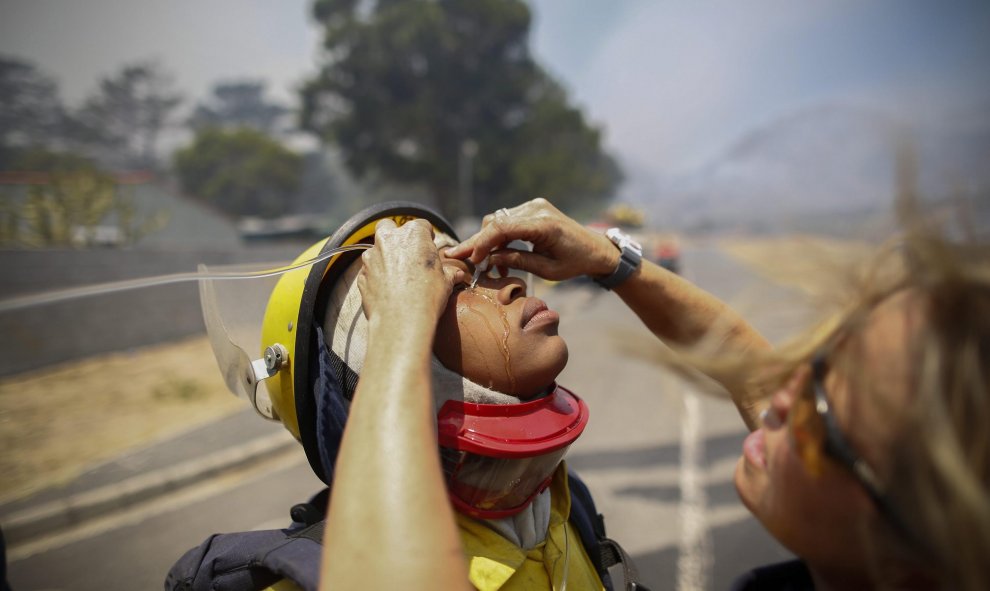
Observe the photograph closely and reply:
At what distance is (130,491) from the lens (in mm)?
4148

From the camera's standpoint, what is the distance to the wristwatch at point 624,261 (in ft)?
5.51

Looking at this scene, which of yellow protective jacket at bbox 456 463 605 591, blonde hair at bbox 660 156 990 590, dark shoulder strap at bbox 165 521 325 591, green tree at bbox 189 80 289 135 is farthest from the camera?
green tree at bbox 189 80 289 135

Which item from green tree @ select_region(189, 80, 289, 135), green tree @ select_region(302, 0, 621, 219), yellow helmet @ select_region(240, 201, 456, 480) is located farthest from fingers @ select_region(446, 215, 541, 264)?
green tree @ select_region(189, 80, 289, 135)

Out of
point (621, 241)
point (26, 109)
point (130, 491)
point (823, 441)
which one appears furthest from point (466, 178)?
point (26, 109)

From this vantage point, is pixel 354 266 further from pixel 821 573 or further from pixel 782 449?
pixel 821 573

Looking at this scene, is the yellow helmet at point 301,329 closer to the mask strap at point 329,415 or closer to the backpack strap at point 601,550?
the mask strap at point 329,415

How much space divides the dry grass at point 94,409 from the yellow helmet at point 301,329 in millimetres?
4167

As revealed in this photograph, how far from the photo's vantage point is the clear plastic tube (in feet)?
3.12

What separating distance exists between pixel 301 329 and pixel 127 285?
365 mm

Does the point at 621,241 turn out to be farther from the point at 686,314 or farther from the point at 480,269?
the point at 480,269

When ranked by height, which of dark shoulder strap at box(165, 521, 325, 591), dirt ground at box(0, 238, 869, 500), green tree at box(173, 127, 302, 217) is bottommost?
dirt ground at box(0, 238, 869, 500)

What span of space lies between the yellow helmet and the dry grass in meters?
4.17

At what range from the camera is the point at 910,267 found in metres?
0.86

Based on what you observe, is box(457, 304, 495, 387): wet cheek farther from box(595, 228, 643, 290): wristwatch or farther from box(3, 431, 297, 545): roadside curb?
box(3, 431, 297, 545): roadside curb
